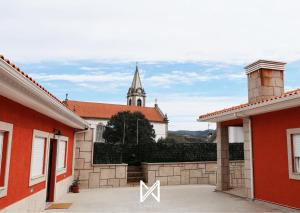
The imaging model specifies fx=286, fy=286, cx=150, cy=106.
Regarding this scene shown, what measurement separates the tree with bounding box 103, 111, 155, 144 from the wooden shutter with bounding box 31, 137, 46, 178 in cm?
3962

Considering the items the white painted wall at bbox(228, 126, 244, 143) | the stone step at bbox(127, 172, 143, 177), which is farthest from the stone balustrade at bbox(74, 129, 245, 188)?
the white painted wall at bbox(228, 126, 244, 143)

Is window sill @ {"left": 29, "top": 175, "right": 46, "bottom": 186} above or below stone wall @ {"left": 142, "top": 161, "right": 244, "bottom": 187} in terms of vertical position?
above

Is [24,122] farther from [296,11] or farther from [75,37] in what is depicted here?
[296,11]

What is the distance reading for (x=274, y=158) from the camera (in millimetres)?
9078

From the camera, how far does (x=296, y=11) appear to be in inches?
289

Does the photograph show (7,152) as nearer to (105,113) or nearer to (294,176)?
(294,176)

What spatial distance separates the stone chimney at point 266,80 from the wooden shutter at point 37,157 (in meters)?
7.90

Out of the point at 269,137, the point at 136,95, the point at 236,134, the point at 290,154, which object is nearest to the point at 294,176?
the point at 290,154

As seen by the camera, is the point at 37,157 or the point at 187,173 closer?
the point at 37,157

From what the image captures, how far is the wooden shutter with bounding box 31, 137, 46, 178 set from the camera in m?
7.83

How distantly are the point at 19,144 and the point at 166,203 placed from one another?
5420 millimetres

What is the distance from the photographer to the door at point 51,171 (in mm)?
10094

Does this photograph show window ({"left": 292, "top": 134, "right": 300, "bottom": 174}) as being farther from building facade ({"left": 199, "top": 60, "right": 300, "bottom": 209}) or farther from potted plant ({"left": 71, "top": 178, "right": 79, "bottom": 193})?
potted plant ({"left": 71, "top": 178, "right": 79, "bottom": 193})

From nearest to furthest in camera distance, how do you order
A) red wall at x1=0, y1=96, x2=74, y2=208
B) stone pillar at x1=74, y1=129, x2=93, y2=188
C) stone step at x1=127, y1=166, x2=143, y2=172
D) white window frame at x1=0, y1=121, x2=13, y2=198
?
white window frame at x1=0, y1=121, x2=13, y2=198, red wall at x1=0, y1=96, x2=74, y2=208, stone pillar at x1=74, y1=129, x2=93, y2=188, stone step at x1=127, y1=166, x2=143, y2=172
